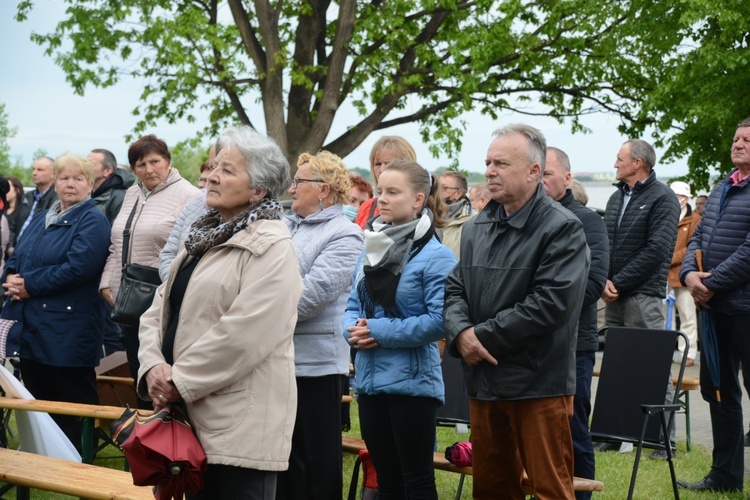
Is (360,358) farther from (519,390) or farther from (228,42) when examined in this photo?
(228,42)

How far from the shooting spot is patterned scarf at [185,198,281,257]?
3787 mm

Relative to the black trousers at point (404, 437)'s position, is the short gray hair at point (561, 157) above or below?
above

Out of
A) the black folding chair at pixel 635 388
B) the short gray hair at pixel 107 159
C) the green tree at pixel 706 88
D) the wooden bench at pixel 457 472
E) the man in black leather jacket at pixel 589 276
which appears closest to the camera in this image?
the wooden bench at pixel 457 472

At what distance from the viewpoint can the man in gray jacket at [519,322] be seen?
14.0 feet

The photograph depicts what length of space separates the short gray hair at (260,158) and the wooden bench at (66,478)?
5.83 feet

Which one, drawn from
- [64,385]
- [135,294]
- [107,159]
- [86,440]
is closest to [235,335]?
[135,294]

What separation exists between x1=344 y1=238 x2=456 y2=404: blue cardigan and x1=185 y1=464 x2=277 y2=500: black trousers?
3.73 feet

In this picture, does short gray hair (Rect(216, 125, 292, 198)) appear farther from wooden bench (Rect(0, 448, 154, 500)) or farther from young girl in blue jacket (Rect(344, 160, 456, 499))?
wooden bench (Rect(0, 448, 154, 500))

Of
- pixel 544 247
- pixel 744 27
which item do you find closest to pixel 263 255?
pixel 544 247

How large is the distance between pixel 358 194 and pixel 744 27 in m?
10.9

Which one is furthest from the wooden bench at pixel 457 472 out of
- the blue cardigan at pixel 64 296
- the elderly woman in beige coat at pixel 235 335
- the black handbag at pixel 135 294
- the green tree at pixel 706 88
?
the green tree at pixel 706 88

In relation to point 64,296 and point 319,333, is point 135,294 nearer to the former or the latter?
point 64,296

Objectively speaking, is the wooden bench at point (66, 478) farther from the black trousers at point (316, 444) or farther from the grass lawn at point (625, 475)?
the grass lawn at point (625, 475)

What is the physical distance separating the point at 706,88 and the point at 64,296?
1400 centimetres
